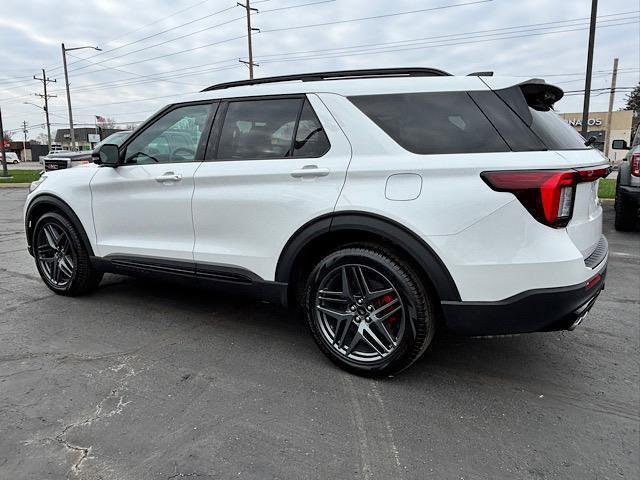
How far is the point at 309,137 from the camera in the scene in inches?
119

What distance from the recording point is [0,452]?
2.23 metres

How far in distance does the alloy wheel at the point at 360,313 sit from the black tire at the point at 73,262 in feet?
8.10

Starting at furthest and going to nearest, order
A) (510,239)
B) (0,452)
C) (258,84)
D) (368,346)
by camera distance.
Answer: (258,84)
(368,346)
(510,239)
(0,452)

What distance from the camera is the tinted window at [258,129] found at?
3123 millimetres

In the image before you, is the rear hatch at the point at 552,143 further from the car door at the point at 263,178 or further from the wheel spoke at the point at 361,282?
Answer: the wheel spoke at the point at 361,282

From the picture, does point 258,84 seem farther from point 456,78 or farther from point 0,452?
point 0,452

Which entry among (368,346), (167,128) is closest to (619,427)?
(368,346)

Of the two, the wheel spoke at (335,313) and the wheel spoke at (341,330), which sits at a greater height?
the wheel spoke at (335,313)

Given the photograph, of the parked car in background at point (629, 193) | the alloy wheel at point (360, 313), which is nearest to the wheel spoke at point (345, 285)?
the alloy wheel at point (360, 313)

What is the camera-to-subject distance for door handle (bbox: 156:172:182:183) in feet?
11.5

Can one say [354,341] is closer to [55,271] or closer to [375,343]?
Result: [375,343]

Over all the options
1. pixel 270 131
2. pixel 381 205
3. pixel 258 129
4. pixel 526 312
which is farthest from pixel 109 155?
pixel 526 312

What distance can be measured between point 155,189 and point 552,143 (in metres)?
2.77

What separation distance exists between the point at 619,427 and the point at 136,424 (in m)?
2.53
